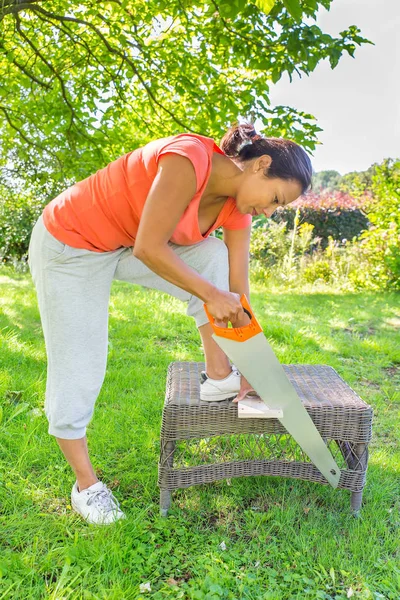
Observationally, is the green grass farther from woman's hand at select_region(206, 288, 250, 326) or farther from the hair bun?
the hair bun

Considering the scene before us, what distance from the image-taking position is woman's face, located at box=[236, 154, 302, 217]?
7.10 feet

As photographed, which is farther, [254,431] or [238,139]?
[254,431]

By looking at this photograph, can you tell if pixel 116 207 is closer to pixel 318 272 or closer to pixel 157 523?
pixel 157 523

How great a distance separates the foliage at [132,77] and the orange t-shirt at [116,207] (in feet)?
10.2

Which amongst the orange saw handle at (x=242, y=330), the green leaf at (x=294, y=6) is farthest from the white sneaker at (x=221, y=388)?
the green leaf at (x=294, y=6)

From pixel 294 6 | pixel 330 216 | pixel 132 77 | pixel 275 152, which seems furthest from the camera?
pixel 330 216

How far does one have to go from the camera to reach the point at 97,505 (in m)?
2.39

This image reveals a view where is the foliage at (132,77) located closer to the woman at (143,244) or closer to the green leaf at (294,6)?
the green leaf at (294,6)

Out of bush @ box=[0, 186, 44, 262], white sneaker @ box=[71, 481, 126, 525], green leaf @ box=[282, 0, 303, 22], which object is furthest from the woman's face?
bush @ box=[0, 186, 44, 262]

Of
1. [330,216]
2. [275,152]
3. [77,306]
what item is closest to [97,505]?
[77,306]

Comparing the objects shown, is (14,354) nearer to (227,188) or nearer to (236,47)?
(227,188)

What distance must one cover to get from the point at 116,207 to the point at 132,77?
15.4ft

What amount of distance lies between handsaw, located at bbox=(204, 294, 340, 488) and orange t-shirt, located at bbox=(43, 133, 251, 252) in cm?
46

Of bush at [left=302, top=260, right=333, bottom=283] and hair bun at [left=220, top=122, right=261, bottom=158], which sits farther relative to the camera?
bush at [left=302, top=260, right=333, bottom=283]
